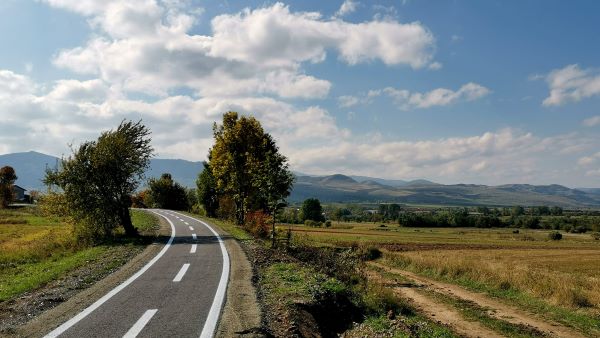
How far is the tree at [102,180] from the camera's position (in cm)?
2677

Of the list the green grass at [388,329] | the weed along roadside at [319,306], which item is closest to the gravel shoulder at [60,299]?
the weed along roadside at [319,306]

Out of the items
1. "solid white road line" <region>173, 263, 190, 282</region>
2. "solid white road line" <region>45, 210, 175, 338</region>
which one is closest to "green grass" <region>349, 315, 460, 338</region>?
"solid white road line" <region>173, 263, 190, 282</region>

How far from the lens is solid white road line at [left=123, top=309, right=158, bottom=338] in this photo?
865 centimetres

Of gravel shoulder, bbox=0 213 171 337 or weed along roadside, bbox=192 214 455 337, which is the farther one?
weed along roadside, bbox=192 214 455 337

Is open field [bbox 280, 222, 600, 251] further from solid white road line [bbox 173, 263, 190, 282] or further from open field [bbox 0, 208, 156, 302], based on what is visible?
solid white road line [bbox 173, 263, 190, 282]

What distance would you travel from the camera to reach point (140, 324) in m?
9.30

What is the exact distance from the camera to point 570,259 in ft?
179

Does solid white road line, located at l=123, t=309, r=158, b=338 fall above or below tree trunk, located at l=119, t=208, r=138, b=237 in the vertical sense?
below

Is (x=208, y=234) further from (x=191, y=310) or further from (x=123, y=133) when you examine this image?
(x=191, y=310)

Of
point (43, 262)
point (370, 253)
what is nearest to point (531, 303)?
point (370, 253)

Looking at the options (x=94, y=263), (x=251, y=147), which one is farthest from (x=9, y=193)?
(x=94, y=263)

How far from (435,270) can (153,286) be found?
25.9 meters

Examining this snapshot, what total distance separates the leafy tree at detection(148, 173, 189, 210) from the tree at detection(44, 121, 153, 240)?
56.9m

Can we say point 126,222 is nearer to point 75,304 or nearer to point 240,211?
point 240,211
